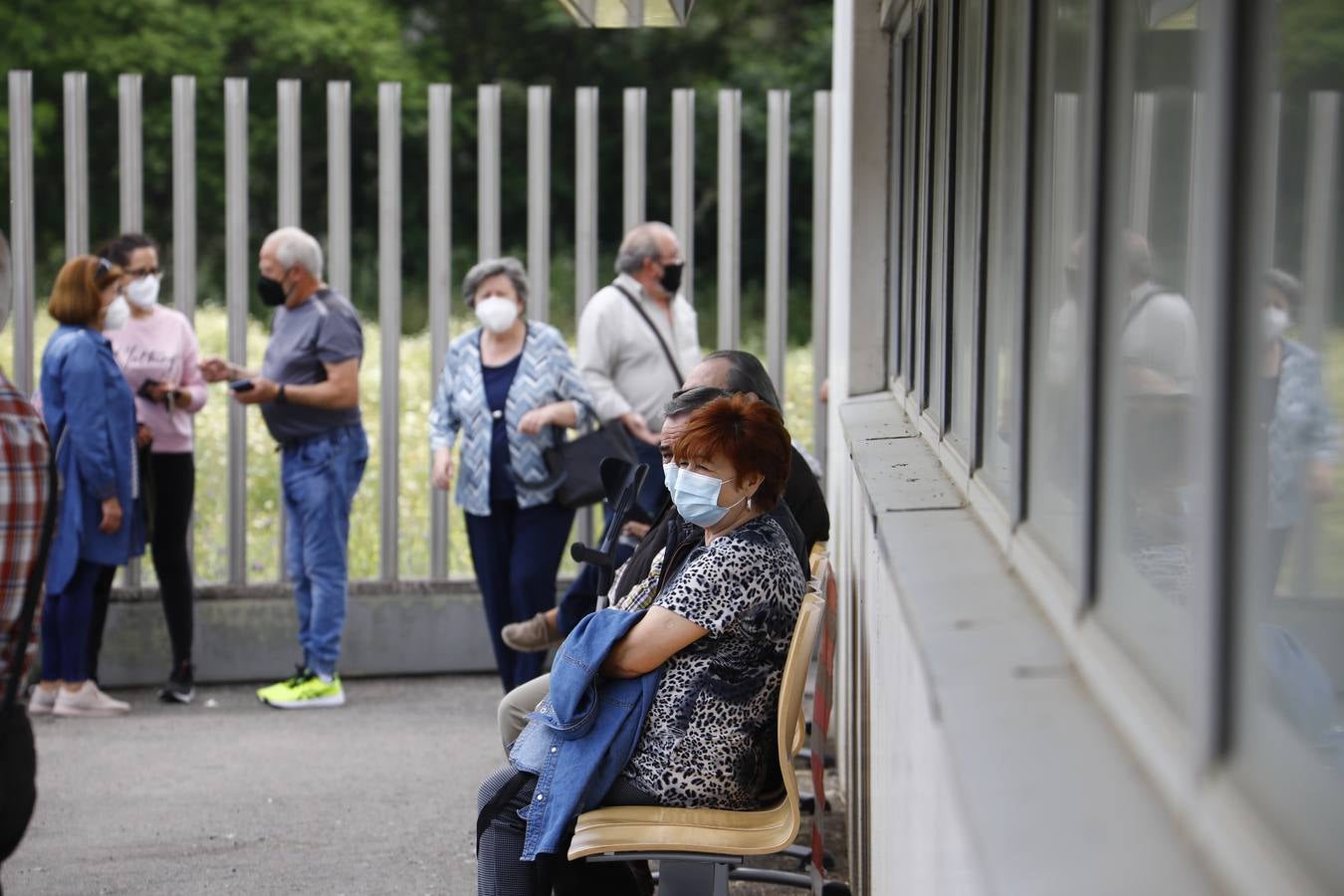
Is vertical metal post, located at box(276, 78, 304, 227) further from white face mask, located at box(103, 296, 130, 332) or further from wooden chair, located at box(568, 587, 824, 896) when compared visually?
wooden chair, located at box(568, 587, 824, 896)

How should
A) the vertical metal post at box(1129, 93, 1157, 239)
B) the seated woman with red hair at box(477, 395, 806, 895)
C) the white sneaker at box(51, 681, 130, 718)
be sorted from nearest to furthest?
the vertical metal post at box(1129, 93, 1157, 239), the seated woman with red hair at box(477, 395, 806, 895), the white sneaker at box(51, 681, 130, 718)

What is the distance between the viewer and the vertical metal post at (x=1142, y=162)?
186 cm

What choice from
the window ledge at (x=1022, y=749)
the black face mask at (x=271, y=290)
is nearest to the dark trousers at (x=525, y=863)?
the window ledge at (x=1022, y=749)

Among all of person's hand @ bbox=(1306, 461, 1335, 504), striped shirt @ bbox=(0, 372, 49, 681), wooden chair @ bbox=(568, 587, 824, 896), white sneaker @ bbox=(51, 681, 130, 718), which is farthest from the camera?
white sneaker @ bbox=(51, 681, 130, 718)

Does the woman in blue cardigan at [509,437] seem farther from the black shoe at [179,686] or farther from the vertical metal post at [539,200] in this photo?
the black shoe at [179,686]

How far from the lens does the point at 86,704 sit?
7.49m

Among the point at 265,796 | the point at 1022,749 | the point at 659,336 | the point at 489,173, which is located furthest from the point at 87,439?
the point at 1022,749

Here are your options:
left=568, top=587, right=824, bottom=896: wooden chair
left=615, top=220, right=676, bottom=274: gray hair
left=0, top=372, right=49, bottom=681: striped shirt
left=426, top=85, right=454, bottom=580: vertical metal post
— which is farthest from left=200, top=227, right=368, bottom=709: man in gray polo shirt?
left=0, top=372, right=49, bottom=681: striped shirt

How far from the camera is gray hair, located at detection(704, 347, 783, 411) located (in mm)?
5008

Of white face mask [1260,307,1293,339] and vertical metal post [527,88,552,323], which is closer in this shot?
white face mask [1260,307,1293,339]

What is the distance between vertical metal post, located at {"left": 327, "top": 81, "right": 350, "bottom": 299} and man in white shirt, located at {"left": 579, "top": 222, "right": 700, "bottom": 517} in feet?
4.66

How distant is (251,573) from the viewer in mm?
8602

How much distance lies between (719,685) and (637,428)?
3.47 meters

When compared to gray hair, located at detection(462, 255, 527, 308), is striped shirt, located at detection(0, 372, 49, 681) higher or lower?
lower
